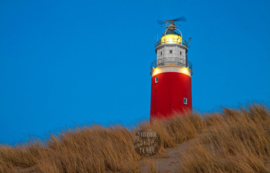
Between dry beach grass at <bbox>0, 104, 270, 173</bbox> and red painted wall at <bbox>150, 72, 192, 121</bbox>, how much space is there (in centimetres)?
1160

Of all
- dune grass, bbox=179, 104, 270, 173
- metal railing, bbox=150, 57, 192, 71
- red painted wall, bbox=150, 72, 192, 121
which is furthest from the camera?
metal railing, bbox=150, 57, 192, 71

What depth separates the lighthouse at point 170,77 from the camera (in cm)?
1823

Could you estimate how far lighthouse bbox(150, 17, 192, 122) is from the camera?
718 inches

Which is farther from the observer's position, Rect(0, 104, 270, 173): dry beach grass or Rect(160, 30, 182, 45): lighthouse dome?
Rect(160, 30, 182, 45): lighthouse dome

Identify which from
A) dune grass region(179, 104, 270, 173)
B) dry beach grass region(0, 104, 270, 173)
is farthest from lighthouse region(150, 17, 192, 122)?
dune grass region(179, 104, 270, 173)

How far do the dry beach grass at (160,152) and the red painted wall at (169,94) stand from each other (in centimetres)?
1160

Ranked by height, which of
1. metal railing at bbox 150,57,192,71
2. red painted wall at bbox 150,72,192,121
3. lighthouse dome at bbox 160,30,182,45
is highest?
lighthouse dome at bbox 160,30,182,45

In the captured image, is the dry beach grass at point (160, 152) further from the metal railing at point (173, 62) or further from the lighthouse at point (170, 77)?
the metal railing at point (173, 62)

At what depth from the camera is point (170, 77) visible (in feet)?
60.9

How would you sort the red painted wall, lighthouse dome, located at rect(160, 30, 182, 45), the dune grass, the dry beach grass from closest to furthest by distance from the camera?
the dune grass
the dry beach grass
the red painted wall
lighthouse dome, located at rect(160, 30, 182, 45)

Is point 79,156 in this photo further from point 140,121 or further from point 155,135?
point 140,121

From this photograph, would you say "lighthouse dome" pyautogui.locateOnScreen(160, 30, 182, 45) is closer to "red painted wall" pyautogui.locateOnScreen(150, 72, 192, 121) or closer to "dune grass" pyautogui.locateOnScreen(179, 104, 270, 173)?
"red painted wall" pyautogui.locateOnScreen(150, 72, 192, 121)

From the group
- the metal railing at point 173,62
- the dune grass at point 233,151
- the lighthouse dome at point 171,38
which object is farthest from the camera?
the lighthouse dome at point 171,38

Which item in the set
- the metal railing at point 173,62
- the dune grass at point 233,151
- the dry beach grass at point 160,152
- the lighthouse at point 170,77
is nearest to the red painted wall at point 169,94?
the lighthouse at point 170,77
